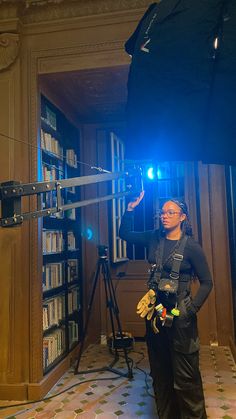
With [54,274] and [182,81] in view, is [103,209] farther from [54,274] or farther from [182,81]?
[182,81]

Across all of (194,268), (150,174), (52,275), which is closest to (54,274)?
(52,275)

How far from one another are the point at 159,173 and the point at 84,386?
2466 millimetres

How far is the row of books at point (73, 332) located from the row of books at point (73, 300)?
0.12 meters

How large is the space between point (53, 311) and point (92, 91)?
6.99 feet

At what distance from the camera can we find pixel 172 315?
198 cm

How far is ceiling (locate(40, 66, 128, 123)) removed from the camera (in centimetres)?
295

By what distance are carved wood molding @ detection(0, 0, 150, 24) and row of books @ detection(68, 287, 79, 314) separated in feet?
8.63

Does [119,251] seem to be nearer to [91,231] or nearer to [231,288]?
[91,231]

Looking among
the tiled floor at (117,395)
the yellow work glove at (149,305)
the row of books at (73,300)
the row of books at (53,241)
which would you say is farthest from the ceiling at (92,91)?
the tiled floor at (117,395)

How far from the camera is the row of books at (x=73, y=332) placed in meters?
3.56

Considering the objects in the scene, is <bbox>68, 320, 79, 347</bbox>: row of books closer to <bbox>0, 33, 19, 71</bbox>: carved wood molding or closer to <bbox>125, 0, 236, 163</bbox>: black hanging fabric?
<bbox>0, 33, 19, 71</bbox>: carved wood molding

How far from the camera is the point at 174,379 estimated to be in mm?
2014

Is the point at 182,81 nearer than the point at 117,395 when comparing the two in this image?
Yes

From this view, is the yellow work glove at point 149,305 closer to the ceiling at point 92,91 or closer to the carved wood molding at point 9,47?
the ceiling at point 92,91
